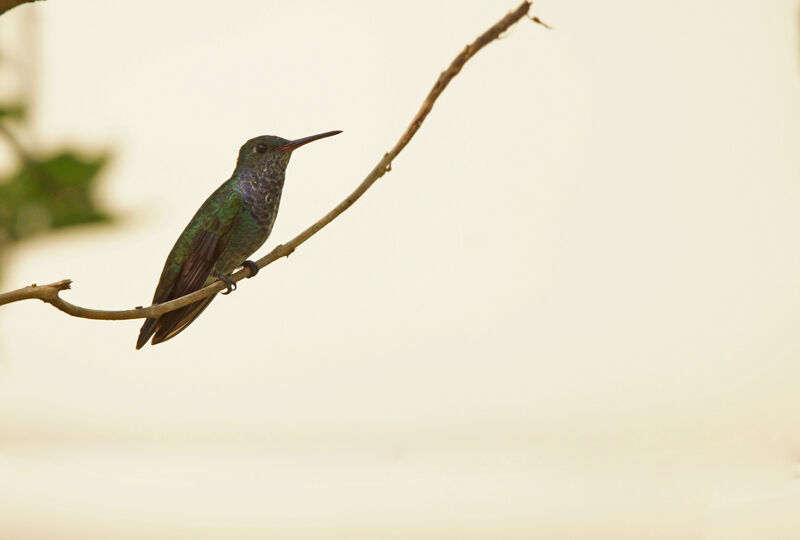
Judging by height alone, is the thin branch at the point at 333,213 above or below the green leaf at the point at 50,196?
below

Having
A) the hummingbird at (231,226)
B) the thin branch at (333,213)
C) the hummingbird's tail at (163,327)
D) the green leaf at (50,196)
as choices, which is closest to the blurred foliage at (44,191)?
the green leaf at (50,196)

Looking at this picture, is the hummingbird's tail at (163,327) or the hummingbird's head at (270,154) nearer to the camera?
the hummingbird's tail at (163,327)

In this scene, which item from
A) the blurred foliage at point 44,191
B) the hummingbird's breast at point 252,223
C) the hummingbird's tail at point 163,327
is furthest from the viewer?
the blurred foliage at point 44,191

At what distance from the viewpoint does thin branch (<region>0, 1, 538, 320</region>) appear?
28.0 inches

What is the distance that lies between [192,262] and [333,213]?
0.38m

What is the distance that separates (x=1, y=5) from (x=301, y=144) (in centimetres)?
48

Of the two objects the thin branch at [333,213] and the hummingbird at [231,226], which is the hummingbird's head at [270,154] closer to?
the hummingbird at [231,226]

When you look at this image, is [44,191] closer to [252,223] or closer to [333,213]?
[252,223]

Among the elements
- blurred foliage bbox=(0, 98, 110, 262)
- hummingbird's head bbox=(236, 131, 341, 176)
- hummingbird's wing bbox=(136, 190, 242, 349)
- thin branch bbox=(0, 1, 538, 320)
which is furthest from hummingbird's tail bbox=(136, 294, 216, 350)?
blurred foliage bbox=(0, 98, 110, 262)

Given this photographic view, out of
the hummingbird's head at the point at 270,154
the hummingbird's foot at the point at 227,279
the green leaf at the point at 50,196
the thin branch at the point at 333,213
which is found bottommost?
the thin branch at the point at 333,213

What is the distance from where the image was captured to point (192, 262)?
3.80 feet

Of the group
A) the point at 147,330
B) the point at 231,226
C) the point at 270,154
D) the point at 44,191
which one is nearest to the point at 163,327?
the point at 147,330

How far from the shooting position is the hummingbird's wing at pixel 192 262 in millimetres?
1074

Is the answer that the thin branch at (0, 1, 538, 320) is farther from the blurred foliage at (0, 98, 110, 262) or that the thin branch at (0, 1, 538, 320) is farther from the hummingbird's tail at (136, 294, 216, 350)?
the blurred foliage at (0, 98, 110, 262)
